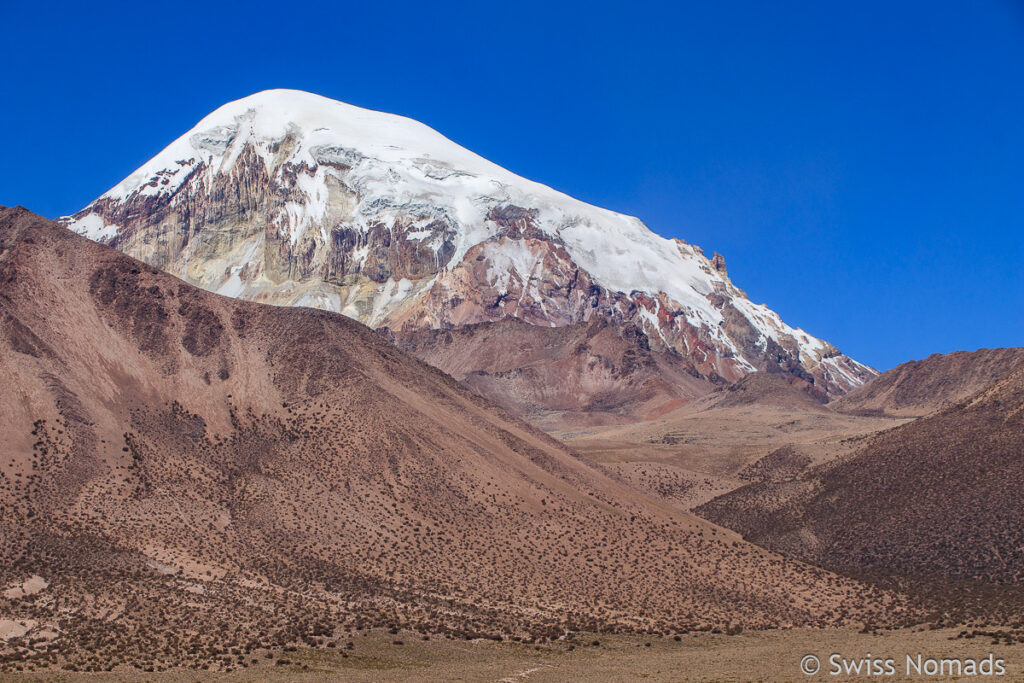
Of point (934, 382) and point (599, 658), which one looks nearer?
point (599, 658)

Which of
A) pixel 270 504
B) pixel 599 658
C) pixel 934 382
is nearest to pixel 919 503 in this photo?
pixel 599 658

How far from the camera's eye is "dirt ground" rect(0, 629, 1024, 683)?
45312mm

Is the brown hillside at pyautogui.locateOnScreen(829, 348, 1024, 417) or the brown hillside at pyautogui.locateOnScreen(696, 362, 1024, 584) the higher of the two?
the brown hillside at pyautogui.locateOnScreen(829, 348, 1024, 417)

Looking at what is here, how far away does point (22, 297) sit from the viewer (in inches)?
2926

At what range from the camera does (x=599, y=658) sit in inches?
2056

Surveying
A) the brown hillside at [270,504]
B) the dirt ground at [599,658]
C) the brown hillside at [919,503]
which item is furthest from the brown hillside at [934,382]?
the dirt ground at [599,658]

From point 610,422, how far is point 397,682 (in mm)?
124352

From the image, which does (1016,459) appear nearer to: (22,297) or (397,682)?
(397,682)

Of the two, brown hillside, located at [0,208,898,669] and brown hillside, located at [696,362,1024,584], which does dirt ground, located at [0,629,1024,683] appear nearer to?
brown hillside, located at [0,208,898,669]

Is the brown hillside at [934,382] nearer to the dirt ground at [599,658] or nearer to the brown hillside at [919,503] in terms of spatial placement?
the brown hillside at [919,503]

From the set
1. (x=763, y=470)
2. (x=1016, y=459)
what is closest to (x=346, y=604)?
(x=1016, y=459)

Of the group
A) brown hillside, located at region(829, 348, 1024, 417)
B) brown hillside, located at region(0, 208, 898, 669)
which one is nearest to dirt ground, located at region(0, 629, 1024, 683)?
brown hillside, located at region(0, 208, 898, 669)

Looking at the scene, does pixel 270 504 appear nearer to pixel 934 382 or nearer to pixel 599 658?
pixel 599 658

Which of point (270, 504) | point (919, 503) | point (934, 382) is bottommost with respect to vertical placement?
point (270, 504)
